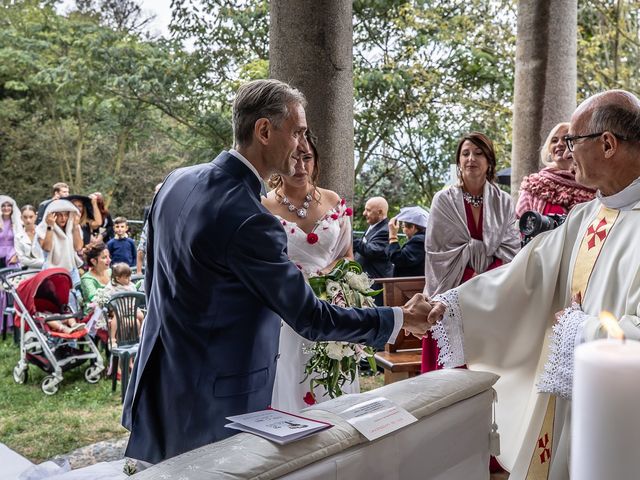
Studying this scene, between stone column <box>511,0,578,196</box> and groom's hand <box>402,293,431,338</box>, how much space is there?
3.19 meters

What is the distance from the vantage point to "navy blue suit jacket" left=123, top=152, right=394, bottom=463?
6.59 ft

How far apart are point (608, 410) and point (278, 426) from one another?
1251mm

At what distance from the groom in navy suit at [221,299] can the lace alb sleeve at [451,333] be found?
49 cm

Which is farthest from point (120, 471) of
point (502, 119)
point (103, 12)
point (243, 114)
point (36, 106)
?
point (36, 106)

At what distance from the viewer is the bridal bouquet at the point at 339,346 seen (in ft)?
9.55

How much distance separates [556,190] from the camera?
3.96 m

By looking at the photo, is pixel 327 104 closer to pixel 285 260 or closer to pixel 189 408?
pixel 285 260

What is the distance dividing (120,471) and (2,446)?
1.89 meters

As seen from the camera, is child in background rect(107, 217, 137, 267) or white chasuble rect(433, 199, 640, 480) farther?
→ child in background rect(107, 217, 137, 267)

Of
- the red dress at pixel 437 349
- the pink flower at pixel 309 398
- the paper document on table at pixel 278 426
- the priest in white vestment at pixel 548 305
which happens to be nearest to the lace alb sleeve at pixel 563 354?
the priest in white vestment at pixel 548 305

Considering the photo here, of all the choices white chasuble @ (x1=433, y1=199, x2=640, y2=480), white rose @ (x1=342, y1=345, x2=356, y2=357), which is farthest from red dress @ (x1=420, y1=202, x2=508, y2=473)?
white chasuble @ (x1=433, y1=199, x2=640, y2=480)

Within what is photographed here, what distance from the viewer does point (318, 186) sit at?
3.84m

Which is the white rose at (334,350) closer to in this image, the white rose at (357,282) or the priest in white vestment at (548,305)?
the white rose at (357,282)

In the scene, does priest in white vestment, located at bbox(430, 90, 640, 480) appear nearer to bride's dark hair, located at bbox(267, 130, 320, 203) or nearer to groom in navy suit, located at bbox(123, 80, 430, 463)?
groom in navy suit, located at bbox(123, 80, 430, 463)
